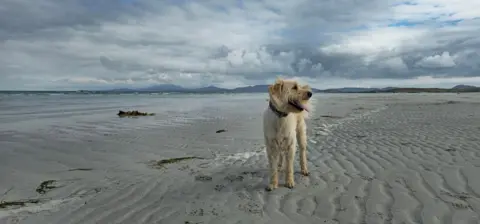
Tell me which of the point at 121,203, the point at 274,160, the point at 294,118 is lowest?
the point at 121,203

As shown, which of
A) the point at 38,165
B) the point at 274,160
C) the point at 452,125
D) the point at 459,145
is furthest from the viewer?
the point at 452,125

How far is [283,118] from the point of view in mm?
5777

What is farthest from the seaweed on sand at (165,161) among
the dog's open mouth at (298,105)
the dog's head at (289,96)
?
the dog's open mouth at (298,105)

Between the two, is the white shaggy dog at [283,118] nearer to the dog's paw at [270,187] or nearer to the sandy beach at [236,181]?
the dog's paw at [270,187]

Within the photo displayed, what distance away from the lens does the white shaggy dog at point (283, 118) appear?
5.63m

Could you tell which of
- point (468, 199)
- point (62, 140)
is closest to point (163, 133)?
point (62, 140)

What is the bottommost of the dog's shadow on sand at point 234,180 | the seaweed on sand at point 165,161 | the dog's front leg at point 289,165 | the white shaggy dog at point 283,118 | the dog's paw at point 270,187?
the seaweed on sand at point 165,161

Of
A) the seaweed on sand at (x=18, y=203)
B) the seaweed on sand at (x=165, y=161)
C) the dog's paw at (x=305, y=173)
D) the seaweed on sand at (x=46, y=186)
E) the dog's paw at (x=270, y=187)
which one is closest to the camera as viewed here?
the seaweed on sand at (x=18, y=203)

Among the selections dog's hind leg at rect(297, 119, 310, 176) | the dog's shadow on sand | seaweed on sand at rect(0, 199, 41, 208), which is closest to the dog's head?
dog's hind leg at rect(297, 119, 310, 176)

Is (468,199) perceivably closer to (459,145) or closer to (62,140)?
(459,145)

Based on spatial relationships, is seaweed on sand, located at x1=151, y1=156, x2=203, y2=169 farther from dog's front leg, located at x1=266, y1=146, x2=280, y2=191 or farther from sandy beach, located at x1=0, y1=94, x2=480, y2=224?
dog's front leg, located at x1=266, y1=146, x2=280, y2=191

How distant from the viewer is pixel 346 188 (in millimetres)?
5730

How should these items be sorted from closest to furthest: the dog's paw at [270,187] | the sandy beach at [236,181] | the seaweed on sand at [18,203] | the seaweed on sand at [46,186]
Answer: the sandy beach at [236,181] → the seaweed on sand at [18,203] → the dog's paw at [270,187] → the seaweed on sand at [46,186]

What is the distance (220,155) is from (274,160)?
3.41 meters
